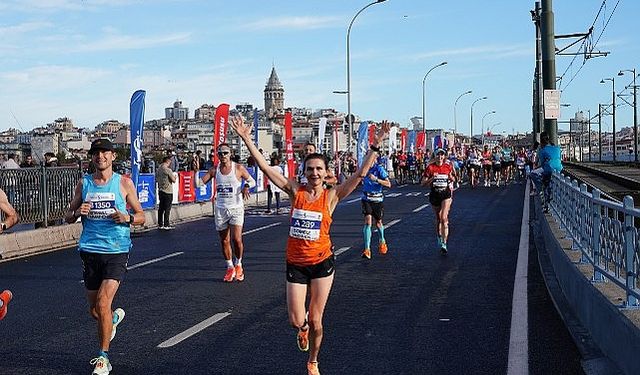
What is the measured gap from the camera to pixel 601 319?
6.78 meters

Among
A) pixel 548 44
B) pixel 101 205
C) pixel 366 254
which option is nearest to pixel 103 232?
pixel 101 205

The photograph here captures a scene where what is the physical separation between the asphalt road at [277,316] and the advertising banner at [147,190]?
25.1 feet

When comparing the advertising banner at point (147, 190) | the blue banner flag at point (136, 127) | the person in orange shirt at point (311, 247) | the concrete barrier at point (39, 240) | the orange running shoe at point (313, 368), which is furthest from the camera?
the advertising banner at point (147, 190)

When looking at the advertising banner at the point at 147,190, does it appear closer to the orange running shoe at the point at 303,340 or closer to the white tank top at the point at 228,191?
the white tank top at the point at 228,191

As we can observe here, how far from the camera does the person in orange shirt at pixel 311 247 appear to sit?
6.33 m

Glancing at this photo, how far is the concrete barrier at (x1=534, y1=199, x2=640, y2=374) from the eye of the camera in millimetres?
5598

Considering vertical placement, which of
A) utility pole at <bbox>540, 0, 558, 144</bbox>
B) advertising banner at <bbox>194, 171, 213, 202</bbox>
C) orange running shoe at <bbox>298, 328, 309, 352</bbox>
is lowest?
orange running shoe at <bbox>298, 328, 309, 352</bbox>

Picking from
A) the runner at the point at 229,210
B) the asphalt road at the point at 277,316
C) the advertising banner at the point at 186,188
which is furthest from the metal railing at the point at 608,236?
the advertising banner at the point at 186,188

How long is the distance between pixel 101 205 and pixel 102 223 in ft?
0.48

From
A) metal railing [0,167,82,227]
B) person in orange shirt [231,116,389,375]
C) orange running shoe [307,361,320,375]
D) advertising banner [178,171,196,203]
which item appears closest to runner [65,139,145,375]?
person in orange shirt [231,116,389,375]

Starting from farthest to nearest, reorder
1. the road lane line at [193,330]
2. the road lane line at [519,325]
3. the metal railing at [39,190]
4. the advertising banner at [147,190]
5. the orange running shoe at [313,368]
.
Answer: the advertising banner at [147,190] → the metal railing at [39,190] → the road lane line at [193,330] → the road lane line at [519,325] → the orange running shoe at [313,368]

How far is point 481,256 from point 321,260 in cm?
788

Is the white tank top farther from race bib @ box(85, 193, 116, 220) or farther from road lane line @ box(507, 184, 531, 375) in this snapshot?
race bib @ box(85, 193, 116, 220)

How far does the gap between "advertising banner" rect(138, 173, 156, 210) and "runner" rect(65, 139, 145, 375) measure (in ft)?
54.6
